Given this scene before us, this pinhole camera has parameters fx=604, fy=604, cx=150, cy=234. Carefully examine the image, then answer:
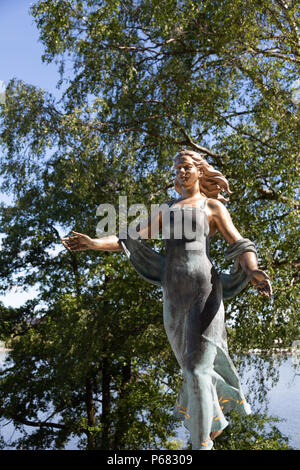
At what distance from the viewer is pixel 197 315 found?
3682mm

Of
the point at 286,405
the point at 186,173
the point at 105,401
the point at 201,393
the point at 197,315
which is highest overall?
the point at 286,405

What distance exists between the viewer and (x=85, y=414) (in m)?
15.6

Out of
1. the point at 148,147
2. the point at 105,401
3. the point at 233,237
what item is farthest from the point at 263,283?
the point at 105,401

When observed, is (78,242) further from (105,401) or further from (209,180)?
(105,401)

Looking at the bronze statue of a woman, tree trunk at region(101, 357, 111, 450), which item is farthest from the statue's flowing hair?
tree trunk at region(101, 357, 111, 450)

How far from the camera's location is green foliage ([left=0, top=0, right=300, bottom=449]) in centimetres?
1041

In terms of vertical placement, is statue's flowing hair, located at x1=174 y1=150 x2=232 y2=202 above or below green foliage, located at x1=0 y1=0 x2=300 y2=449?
below

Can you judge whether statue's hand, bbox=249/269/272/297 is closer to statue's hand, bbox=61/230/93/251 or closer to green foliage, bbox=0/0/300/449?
statue's hand, bbox=61/230/93/251

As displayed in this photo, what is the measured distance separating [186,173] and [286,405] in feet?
55.7

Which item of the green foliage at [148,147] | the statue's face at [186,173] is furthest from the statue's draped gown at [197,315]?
the green foliage at [148,147]

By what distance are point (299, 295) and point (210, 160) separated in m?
3.36

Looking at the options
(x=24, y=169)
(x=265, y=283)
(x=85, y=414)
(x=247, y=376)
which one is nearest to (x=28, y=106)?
(x=24, y=169)

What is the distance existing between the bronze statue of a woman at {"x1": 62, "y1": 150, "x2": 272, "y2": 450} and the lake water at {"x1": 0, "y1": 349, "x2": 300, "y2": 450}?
7418 mm

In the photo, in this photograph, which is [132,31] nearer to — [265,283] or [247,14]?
[247,14]
